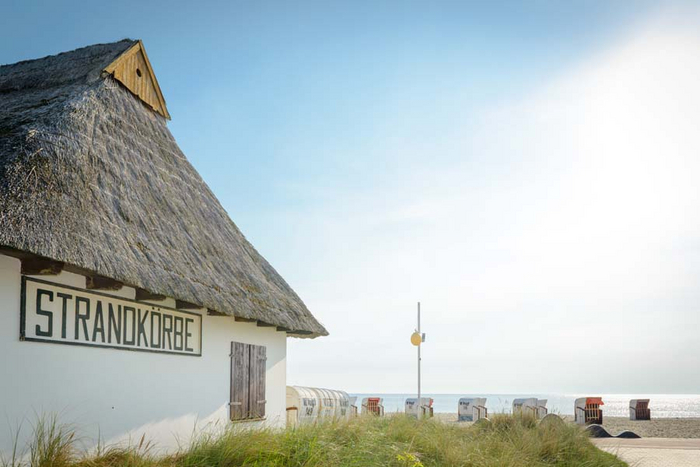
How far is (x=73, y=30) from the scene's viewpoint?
52.7 ft

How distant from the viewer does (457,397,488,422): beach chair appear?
25484mm

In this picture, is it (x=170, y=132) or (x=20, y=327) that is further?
(x=170, y=132)

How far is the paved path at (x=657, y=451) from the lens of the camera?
13.3 m

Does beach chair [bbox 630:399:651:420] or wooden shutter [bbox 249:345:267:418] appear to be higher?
wooden shutter [bbox 249:345:267:418]

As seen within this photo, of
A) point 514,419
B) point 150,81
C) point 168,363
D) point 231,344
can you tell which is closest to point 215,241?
point 231,344

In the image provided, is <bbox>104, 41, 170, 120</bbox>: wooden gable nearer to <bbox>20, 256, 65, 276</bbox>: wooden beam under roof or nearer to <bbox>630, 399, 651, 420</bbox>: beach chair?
<bbox>20, 256, 65, 276</bbox>: wooden beam under roof

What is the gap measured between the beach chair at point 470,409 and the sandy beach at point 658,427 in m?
2.49

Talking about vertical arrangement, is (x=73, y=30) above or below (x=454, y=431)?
above

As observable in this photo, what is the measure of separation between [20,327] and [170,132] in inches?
291

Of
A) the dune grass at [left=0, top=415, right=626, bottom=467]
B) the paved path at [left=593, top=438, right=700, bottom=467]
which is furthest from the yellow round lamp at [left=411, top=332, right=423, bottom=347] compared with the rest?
the dune grass at [left=0, top=415, right=626, bottom=467]

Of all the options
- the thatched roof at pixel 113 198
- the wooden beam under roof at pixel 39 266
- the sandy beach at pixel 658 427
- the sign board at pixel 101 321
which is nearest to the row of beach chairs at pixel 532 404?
the sandy beach at pixel 658 427

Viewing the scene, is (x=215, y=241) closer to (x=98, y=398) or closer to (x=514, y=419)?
(x=98, y=398)

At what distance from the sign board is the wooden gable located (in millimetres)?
4586

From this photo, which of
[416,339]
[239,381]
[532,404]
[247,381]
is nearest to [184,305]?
[239,381]
